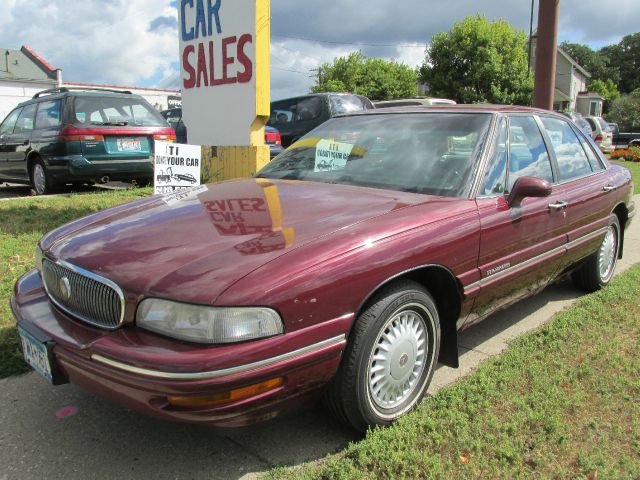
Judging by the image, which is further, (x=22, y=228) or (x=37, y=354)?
(x=22, y=228)

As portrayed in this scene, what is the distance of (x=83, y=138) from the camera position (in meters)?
7.47

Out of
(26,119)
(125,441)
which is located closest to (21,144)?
(26,119)

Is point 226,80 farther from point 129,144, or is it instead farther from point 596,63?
point 596,63

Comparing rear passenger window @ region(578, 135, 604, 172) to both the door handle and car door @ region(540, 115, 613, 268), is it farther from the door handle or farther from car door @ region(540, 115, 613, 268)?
the door handle

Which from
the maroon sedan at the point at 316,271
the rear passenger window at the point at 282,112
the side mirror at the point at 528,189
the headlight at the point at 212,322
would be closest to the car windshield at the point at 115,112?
the rear passenger window at the point at 282,112

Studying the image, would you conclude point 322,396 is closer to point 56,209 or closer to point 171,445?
point 171,445

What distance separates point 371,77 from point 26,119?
42.8m

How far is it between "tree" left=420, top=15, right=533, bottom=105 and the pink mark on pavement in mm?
36688

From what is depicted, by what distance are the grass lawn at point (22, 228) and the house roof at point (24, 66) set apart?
3928 cm

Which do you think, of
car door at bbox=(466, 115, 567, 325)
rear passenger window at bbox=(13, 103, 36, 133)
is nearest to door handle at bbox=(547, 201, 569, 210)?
car door at bbox=(466, 115, 567, 325)

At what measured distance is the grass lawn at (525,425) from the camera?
7.34 ft

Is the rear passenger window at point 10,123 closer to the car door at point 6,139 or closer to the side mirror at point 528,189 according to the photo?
the car door at point 6,139

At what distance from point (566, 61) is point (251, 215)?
63.5m

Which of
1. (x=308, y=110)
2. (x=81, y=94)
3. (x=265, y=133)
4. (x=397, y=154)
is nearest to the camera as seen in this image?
(x=397, y=154)
